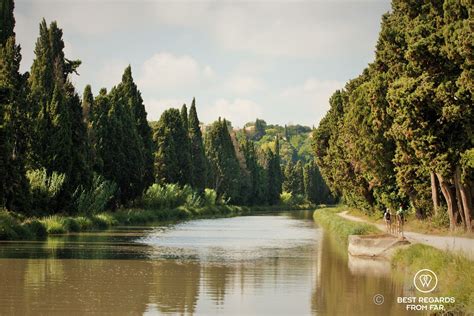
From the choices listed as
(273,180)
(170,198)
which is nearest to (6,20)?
(170,198)

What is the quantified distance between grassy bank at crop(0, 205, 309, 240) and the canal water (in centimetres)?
154

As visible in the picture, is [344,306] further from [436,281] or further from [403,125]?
[403,125]

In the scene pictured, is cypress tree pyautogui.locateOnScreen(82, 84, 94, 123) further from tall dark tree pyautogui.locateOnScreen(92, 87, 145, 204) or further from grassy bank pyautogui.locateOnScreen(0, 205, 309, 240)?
grassy bank pyautogui.locateOnScreen(0, 205, 309, 240)

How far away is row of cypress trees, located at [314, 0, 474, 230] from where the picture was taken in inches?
1035

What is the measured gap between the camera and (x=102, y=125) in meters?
62.3

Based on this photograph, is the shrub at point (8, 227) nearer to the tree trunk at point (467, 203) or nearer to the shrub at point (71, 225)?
the shrub at point (71, 225)

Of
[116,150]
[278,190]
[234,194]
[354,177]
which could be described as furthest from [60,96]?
[278,190]

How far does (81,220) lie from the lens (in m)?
47.1

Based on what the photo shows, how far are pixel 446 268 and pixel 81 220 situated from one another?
31.5m

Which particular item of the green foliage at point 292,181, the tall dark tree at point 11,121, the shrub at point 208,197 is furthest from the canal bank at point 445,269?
the green foliage at point 292,181

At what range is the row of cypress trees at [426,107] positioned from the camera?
26.3 m

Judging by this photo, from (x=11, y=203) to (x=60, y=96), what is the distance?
1084 centimetres

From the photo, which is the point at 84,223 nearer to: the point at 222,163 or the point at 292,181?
the point at 222,163

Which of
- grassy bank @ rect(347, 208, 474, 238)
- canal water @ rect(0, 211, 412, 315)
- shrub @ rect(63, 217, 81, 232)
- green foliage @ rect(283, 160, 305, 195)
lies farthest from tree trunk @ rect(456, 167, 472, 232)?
green foliage @ rect(283, 160, 305, 195)
